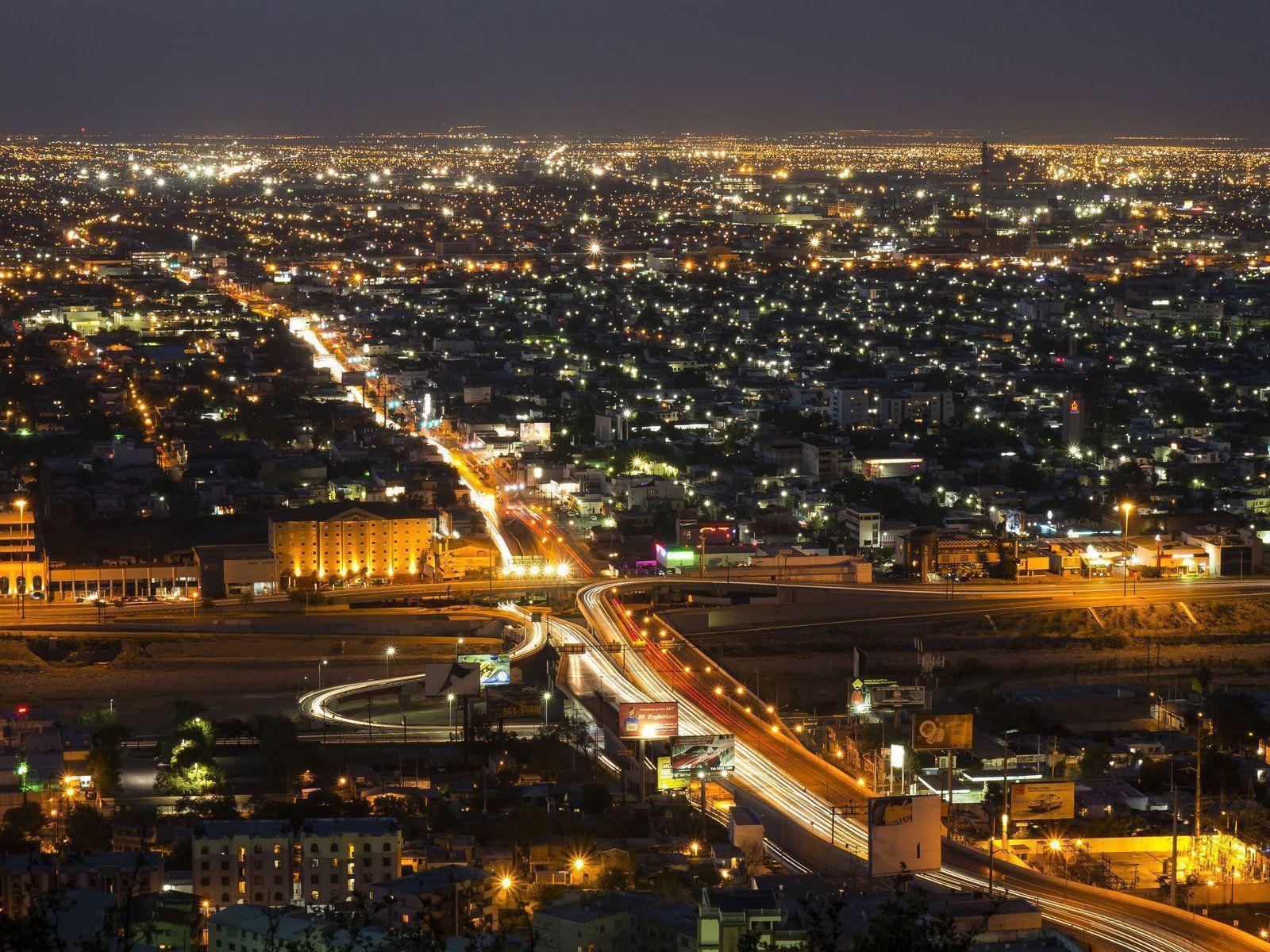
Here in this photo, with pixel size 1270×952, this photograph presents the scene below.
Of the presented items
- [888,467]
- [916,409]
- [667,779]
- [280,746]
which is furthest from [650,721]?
[916,409]

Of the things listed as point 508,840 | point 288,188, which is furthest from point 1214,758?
point 288,188

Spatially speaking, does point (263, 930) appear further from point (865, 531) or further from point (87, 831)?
point (865, 531)

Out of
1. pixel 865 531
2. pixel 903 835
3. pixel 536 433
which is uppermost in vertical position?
pixel 536 433

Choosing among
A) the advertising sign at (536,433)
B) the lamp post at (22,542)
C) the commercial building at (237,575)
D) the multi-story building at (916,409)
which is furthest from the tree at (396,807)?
the multi-story building at (916,409)

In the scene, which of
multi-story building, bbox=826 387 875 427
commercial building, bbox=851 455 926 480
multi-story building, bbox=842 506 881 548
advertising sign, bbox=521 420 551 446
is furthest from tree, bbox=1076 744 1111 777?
multi-story building, bbox=826 387 875 427

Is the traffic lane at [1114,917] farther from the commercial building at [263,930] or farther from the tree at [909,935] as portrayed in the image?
the commercial building at [263,930]
